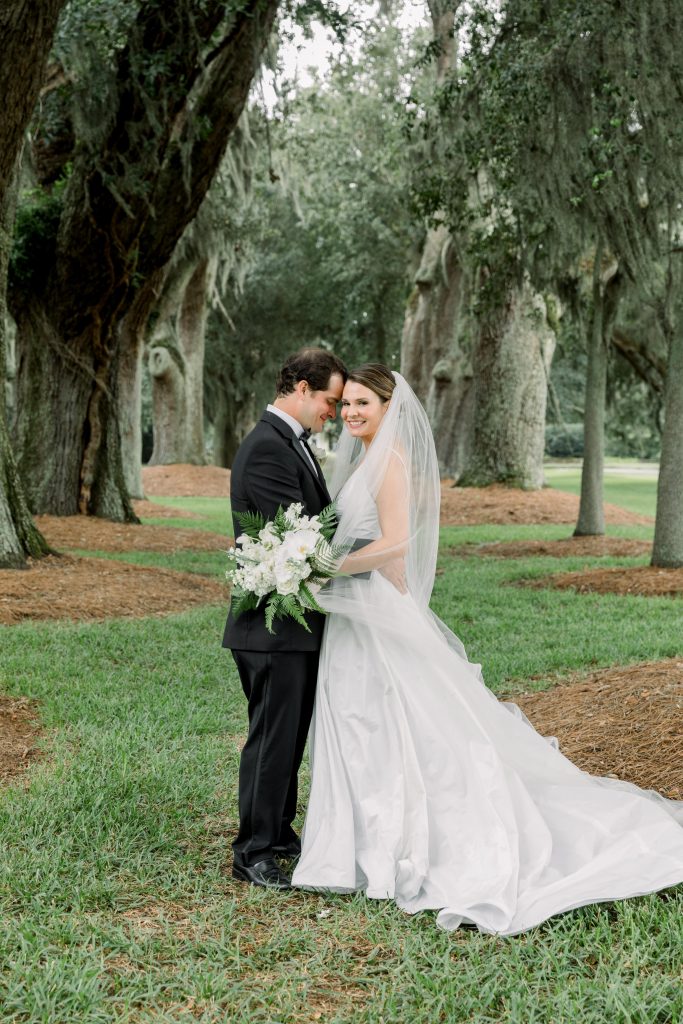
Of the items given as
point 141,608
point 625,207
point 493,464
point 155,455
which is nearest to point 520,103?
point 625,207

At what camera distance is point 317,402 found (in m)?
3.75

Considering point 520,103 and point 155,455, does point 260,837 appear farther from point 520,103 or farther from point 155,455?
point 155,455

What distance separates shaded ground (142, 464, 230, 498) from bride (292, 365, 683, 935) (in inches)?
803

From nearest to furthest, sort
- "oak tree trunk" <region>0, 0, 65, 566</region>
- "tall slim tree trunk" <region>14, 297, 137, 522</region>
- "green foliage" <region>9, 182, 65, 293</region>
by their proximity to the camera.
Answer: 1. "oak tree trunk" <region>0, 0, 65, 566</region>
2. "green foliage" <region>9, 182, 65, 293</region>
3. "tall slim tree trunk" <region>14, 297, 137, 522</region>

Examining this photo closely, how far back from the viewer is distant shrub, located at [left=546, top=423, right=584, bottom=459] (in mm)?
50906

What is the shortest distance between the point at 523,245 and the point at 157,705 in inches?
338

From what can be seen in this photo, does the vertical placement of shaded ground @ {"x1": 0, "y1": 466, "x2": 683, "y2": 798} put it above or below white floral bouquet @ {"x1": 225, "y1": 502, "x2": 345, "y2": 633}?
below

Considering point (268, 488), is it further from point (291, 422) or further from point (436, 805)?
point (436, 805)

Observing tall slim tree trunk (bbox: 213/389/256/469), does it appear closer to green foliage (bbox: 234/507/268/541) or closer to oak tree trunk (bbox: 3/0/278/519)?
oak tree trunk (bbox: 3/0/278/519)

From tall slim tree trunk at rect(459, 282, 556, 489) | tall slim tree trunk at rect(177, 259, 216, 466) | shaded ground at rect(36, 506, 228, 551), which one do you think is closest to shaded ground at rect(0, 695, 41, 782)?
shaded ground at rect(36, 506, 228, 551)

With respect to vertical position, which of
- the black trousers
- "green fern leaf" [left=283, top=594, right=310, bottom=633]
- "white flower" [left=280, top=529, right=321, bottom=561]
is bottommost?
the black trousers

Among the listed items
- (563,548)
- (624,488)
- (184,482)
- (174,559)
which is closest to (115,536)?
(174,559)

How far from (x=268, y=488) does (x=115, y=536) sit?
9.62 meters

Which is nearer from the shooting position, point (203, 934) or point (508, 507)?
point (203, 934)
